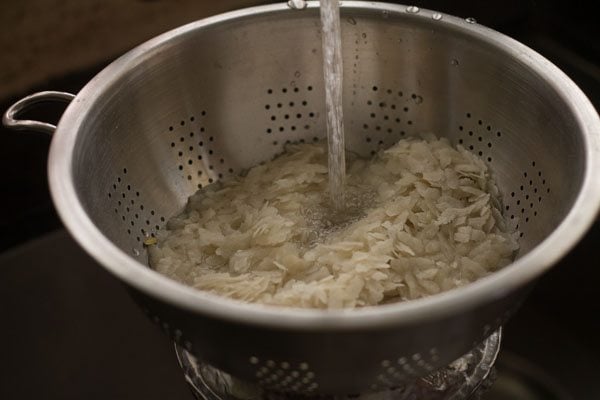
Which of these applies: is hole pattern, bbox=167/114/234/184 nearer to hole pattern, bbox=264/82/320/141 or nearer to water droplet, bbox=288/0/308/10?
hole pattern, bbox=264/82/320/141

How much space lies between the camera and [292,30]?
3.56 ft

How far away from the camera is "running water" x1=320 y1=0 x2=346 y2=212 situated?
970 mm

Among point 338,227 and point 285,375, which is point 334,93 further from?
point 285,375

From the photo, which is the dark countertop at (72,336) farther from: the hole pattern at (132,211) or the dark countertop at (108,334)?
the hole pattern at (132,211)

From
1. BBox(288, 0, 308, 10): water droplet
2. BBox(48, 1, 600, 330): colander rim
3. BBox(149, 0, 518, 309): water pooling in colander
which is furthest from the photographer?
BBox(288, 0, 308, 10): water droplet

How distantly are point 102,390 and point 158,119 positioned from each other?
0.42m

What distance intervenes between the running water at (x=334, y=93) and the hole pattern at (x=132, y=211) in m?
0.27

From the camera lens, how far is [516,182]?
3.39 ft

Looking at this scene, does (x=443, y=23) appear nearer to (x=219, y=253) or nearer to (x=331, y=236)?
(x=331, y=236)

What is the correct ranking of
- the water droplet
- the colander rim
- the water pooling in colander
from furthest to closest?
the water droplet, the water pooling in colander, the colander rim

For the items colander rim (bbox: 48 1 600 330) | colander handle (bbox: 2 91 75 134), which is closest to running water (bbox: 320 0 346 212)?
colander rim (bbox: 48 1 600 330)

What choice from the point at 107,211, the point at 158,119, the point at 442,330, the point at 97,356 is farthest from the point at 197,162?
the point at 442,330

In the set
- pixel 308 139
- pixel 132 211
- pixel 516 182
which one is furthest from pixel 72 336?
pixel 516 182

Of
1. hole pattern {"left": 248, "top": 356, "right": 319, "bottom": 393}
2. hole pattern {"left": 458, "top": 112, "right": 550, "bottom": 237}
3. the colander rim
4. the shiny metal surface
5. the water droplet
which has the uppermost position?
the water droplet
